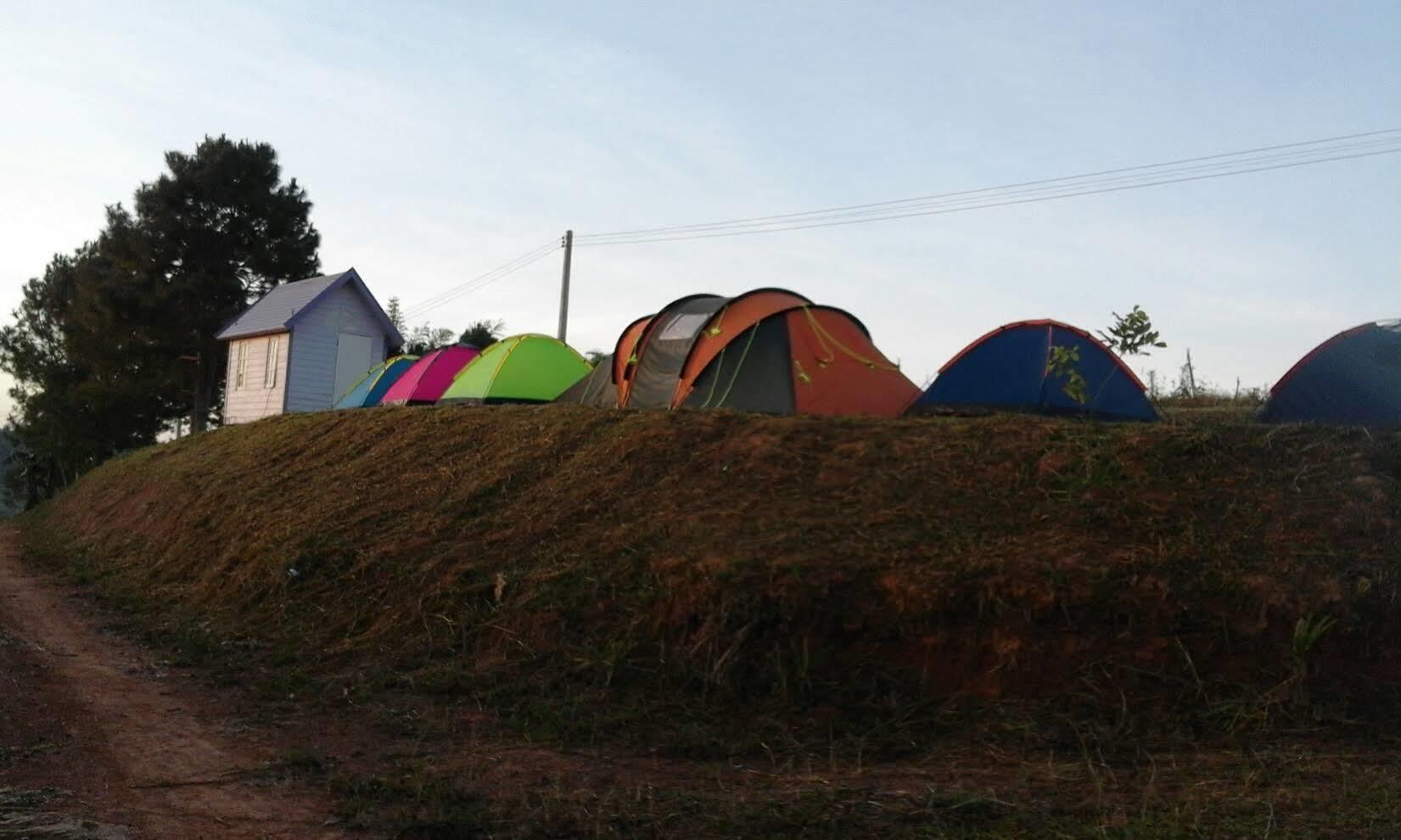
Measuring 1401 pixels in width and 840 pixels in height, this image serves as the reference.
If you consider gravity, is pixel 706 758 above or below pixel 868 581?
below

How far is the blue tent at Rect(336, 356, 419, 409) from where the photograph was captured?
24.9 meters

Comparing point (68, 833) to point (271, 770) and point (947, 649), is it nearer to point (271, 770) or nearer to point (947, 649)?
point (271, 770)

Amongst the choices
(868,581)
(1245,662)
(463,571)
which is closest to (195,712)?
(463,571)

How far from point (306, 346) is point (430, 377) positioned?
7.05 meters

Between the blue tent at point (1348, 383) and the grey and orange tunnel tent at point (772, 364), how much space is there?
4238 mm

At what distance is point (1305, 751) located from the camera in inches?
251

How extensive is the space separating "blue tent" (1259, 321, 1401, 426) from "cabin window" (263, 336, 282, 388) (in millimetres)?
22354

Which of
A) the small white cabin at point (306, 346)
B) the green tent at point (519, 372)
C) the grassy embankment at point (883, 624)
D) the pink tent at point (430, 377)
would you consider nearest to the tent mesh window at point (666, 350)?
the grassy embankment at point (883, 624)

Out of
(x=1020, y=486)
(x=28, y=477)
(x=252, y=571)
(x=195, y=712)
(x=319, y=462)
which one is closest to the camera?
(x=195, y=712)

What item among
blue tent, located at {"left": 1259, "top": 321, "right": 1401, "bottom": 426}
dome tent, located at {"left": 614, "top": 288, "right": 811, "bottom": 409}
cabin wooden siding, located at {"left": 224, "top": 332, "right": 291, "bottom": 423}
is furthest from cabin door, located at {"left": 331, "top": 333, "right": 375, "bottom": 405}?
blue tent, located at {"left": 1259, "top": 321, "right": 1401, "bottom": 426}

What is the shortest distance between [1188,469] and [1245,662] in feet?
7.03

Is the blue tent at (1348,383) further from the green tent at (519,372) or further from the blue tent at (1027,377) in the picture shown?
the green tent at (519,372)

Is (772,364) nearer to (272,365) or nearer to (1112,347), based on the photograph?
(1112,347)

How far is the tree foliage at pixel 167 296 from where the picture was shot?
3584cm
